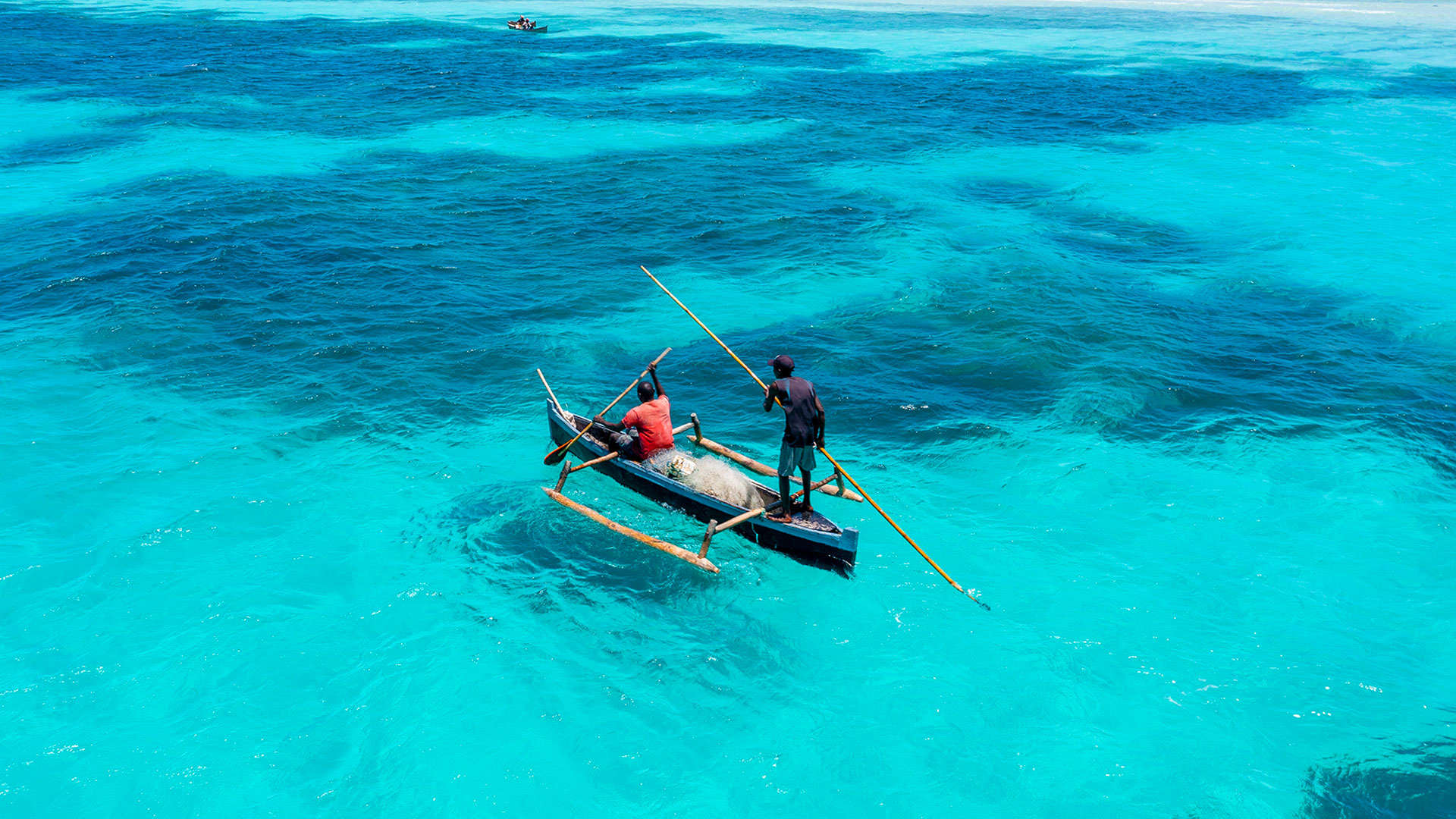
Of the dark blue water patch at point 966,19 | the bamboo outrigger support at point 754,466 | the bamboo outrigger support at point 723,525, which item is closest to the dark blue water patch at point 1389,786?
the bamboo outrigger support at point 754,466

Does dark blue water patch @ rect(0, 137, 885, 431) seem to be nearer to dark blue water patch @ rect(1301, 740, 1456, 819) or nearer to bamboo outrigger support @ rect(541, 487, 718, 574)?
bamboo outrigger support @ rect(541, 487, 718, 574)

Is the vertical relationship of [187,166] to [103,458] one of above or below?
above

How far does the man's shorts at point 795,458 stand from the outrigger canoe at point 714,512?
2.49ft

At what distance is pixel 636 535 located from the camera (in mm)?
14836

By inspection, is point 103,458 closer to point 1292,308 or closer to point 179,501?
point 179,501

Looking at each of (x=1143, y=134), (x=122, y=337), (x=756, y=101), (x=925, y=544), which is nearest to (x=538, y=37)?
(x=756, y=101)

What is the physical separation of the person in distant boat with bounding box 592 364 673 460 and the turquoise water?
1111 mm

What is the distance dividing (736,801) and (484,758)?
340 centimetres

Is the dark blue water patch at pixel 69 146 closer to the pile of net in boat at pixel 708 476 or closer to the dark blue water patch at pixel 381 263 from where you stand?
the dark blue water patch at pixel 381 263

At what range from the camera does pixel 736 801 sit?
11.5 metres

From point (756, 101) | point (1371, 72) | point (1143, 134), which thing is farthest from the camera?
point (1371, 72)

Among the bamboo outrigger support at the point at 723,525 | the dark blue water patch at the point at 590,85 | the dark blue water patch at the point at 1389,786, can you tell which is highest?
the dark blue water patch at the point at 590,85

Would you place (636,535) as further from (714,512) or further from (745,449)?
(745,449)

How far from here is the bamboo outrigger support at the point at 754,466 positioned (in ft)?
50.9
